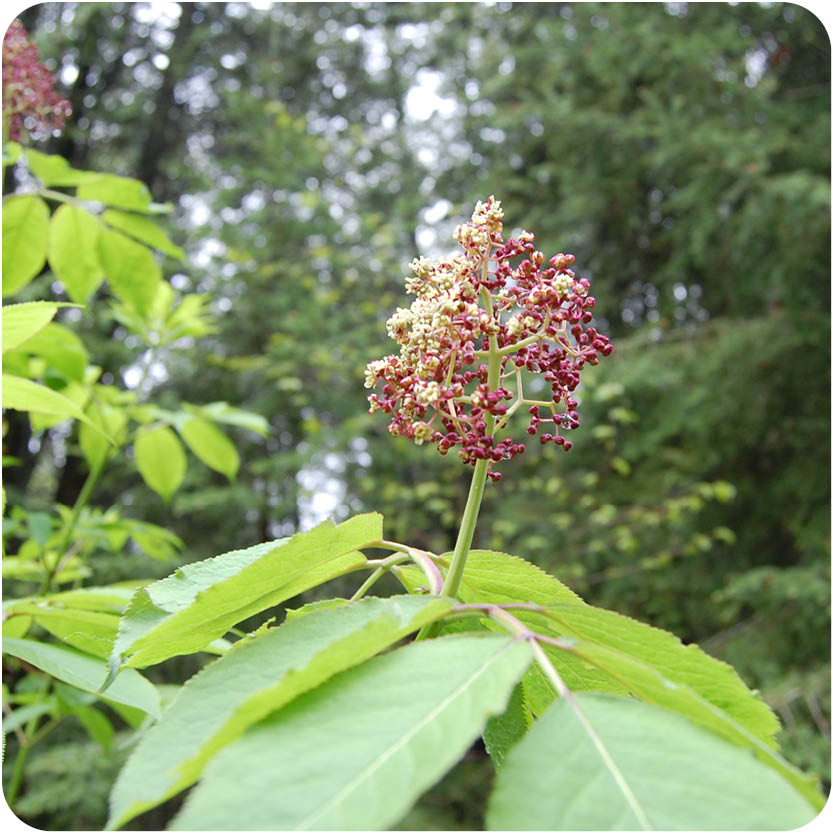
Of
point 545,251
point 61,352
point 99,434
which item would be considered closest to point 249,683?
point 61,352

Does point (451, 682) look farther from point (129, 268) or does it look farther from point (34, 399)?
point (129, 268)

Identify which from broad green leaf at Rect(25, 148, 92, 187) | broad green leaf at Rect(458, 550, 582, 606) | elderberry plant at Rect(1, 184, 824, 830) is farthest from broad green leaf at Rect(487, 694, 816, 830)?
broad green leaf at Rect(25, 148, 92, 187)

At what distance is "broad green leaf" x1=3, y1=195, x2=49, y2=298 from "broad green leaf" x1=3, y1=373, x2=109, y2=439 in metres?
0.49

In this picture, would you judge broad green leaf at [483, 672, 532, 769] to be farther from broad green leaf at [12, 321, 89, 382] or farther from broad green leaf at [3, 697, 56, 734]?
broad green leaf at [3, 697, 56, 734]

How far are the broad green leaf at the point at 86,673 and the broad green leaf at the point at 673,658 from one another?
41 centimetres

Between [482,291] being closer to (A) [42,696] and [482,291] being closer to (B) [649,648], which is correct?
(B) [649,648]

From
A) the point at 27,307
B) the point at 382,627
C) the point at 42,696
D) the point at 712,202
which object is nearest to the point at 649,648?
the point at 382,627

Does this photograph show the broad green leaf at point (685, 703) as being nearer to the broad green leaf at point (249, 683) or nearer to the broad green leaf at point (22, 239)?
the broad green leaf at point (249, 683)

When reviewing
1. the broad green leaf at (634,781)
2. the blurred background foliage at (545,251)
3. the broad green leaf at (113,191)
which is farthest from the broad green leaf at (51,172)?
the blurred background foliage at (545,251)

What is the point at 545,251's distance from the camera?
6.55 metres

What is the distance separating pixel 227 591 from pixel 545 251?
20.4 ft

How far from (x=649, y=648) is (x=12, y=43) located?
1649 millimetres

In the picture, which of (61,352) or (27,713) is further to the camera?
(27,713)

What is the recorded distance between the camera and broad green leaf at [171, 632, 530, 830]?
0.42m
